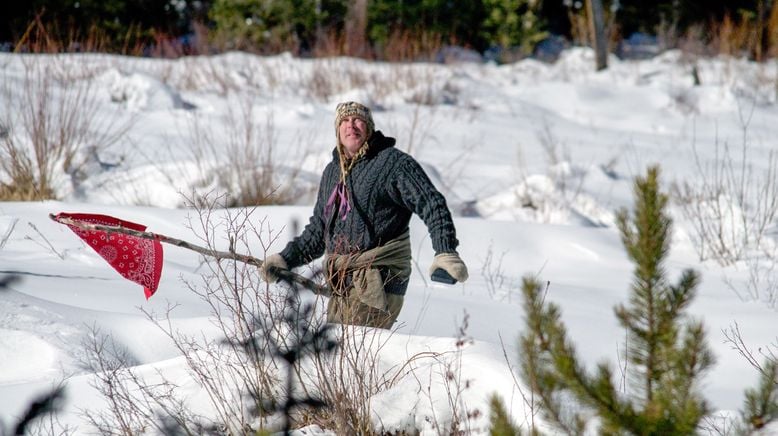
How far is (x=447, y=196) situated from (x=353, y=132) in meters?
4.20

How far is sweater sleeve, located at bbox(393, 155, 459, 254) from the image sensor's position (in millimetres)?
2930

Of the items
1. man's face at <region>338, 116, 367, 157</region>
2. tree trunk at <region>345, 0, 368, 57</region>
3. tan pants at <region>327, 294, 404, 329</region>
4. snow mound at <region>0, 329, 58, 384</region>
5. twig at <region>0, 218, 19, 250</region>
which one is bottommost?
snow mound at <region>0, 329, 58, 384</region>

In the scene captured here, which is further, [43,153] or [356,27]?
[356,27]

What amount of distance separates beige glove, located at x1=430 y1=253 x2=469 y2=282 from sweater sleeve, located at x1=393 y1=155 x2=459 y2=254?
45 mm

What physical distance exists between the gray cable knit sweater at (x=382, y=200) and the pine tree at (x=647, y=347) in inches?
52.9

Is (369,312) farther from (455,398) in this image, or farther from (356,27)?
(356,27)

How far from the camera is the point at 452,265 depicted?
280 cm

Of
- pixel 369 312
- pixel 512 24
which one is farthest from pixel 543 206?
pixel 512 24

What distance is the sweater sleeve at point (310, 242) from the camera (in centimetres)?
326

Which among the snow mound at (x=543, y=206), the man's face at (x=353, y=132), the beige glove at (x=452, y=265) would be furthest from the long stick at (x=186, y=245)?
the snow mound at (x=543, y=206)

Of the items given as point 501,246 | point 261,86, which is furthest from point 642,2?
point 501,246

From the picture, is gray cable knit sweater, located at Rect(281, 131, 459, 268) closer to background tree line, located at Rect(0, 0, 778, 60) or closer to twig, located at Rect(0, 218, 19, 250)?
twig, located at Rect(0, 218, 19, 250)

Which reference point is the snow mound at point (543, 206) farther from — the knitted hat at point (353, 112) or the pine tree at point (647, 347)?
the pine tree at point (647, 347)

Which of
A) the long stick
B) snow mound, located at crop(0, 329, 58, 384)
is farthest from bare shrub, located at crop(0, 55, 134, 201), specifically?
the long stick
